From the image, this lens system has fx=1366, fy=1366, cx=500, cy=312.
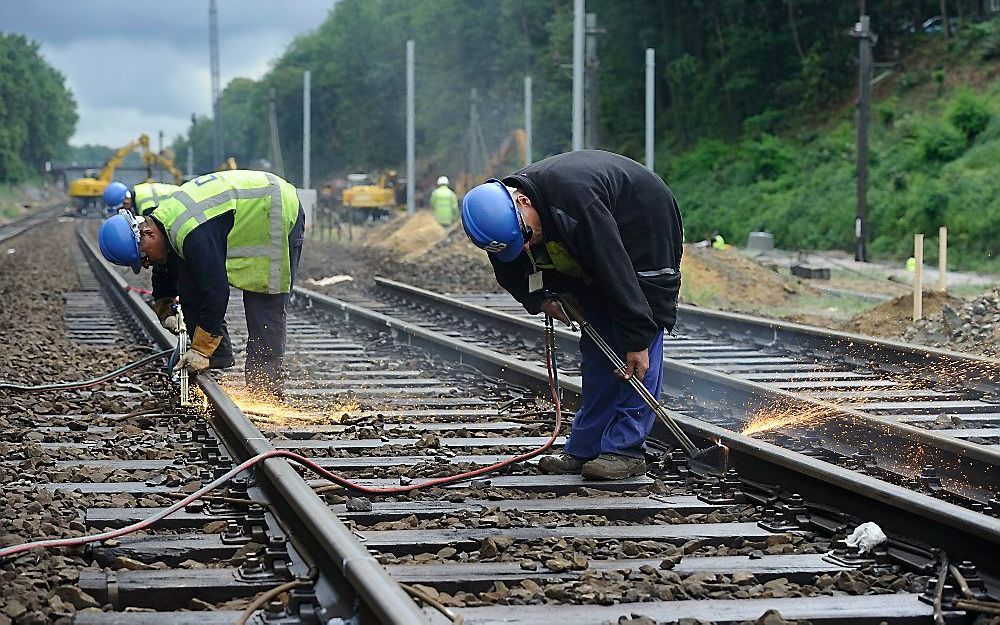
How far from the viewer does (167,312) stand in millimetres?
8516

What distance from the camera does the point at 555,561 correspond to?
14.2 feet

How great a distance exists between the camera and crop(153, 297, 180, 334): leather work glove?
838cm

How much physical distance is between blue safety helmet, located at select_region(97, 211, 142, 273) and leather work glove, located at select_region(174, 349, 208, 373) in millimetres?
596

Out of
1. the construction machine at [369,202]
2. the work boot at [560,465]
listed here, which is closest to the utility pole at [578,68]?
the work boot at [560,465]

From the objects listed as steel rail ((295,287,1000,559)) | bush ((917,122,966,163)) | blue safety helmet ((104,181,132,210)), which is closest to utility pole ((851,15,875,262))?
bush ((917,122,966,163))

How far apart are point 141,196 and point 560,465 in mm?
6345

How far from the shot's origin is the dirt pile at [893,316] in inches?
A: 504

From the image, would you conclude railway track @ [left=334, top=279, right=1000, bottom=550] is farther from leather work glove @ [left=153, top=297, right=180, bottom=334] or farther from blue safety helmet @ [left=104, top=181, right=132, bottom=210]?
blue safety helmet @ [left=104, top=181, right=132, bottom=210]

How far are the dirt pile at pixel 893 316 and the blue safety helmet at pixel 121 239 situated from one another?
7.45 m

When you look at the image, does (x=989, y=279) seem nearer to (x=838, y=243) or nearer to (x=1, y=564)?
(x=838, y=243)

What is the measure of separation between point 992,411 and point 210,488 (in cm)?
460

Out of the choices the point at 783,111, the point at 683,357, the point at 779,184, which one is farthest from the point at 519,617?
the point at 783,111

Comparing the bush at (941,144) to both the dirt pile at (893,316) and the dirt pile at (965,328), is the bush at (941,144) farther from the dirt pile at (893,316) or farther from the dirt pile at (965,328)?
the dirt pile at (965,328)

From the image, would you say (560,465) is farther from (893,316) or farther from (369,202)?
(369,202)
